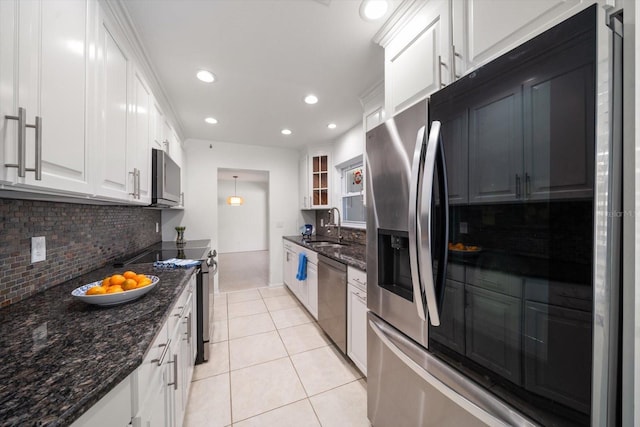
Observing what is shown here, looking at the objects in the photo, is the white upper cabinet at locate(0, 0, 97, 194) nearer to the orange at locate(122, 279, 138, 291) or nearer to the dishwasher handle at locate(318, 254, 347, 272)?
the orange at locate(122, 279, 138, 291)

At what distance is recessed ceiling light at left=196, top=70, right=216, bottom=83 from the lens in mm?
1933

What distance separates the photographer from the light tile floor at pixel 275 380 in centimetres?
149

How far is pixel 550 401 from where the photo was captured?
0.60 metres

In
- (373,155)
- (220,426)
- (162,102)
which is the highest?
(162,102)

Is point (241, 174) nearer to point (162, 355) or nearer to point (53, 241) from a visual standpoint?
point (53, 241)

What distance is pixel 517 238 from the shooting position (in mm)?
669

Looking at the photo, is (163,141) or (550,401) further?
(163,141)

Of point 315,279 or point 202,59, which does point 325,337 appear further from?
point 202,59

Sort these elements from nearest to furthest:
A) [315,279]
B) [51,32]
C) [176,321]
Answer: [51,32] < [176,321] < [315,279]

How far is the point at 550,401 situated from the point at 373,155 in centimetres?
110

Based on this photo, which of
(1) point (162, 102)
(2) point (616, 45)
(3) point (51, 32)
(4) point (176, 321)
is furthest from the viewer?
(1) point (162, 102)

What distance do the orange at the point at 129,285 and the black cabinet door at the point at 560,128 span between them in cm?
156

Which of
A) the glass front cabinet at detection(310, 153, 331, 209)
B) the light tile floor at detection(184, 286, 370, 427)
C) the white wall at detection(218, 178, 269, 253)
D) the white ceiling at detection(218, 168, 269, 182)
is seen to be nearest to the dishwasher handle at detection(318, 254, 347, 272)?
the light tile floor at detection(184, 286, 370, 427)

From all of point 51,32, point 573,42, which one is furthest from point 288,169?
point 573,42
